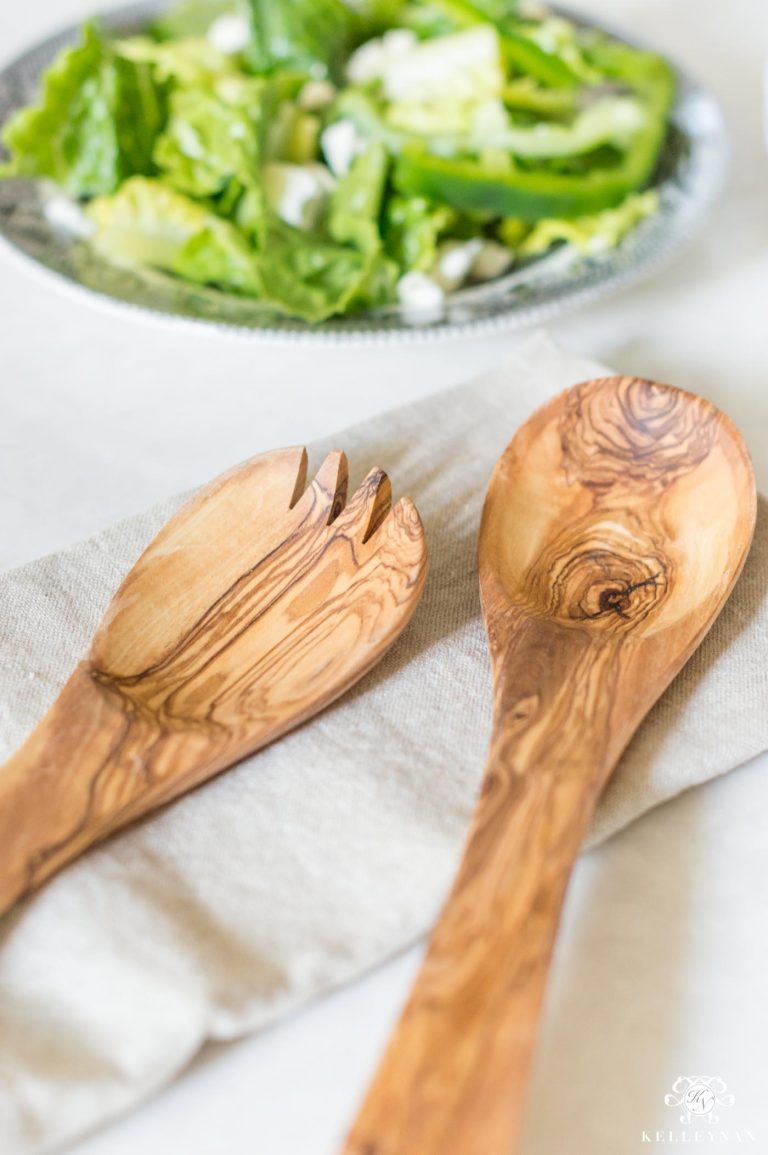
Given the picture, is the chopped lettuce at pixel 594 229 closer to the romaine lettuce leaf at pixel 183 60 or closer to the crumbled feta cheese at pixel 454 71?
the crumbled feta cheese at pixel 454 71

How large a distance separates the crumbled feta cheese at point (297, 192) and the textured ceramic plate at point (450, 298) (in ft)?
0.41

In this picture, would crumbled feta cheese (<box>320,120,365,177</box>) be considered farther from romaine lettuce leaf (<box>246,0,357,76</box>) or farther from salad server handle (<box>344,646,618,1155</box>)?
salad server handle (<box>344,646,618,1155</box>)

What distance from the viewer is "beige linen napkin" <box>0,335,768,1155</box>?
445mm

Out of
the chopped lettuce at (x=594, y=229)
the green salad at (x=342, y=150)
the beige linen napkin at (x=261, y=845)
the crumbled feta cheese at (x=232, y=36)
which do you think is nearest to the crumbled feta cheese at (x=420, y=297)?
the green salad at (x=342, y=150)

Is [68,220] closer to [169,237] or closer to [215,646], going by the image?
[169,237]

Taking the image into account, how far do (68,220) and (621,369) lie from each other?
0.50 meters

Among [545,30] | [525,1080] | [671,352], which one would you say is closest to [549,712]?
[525,1080]

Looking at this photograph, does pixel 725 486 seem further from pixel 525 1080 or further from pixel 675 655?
pixel 525 1080

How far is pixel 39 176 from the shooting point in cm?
101

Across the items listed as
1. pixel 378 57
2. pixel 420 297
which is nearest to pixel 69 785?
pixel 420 297

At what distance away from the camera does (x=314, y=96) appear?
3.56 ft

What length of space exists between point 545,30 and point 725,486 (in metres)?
0.75

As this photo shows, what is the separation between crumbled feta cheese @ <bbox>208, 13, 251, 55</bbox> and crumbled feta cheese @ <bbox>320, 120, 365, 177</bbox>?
193mm

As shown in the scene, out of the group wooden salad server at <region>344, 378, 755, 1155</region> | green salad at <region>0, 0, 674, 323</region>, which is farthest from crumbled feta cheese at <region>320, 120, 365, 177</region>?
wooden salad server at <region>344, 378, 755, 1155</region>
